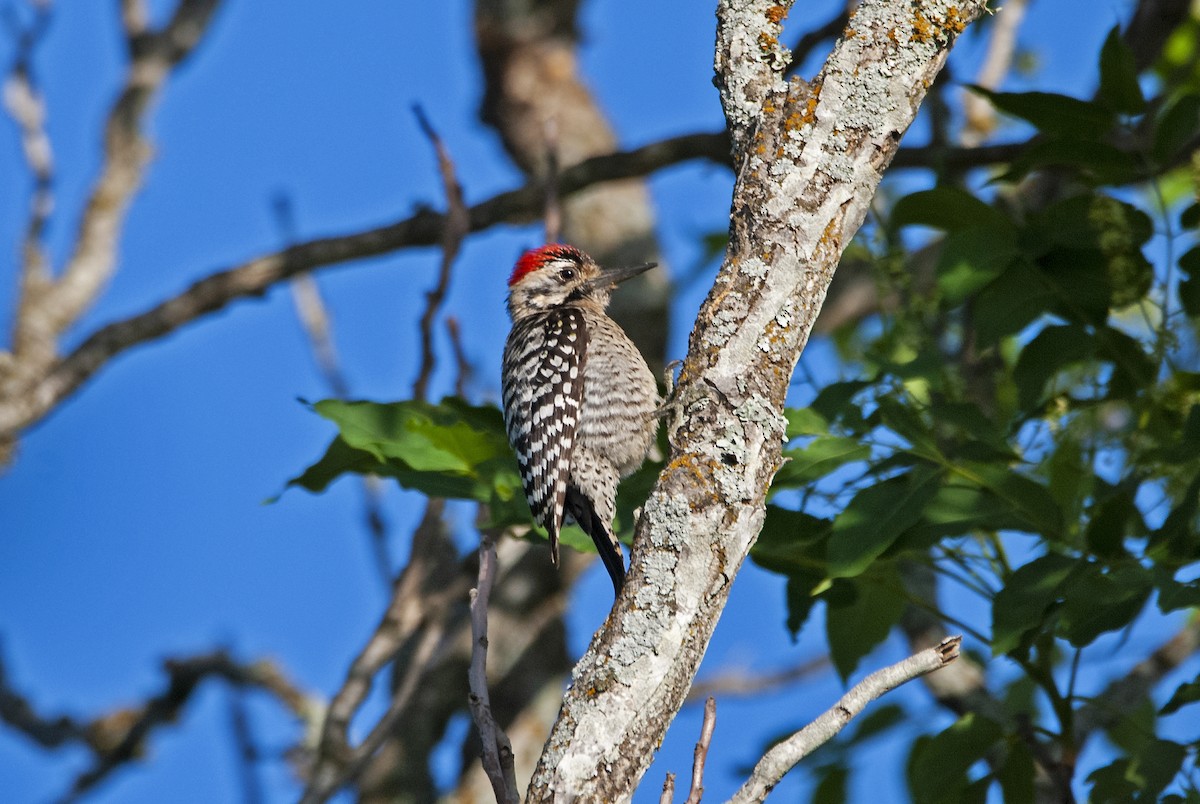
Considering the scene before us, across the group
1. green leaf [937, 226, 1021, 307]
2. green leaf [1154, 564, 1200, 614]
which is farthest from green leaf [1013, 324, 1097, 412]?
green leaf [1154, 564, 1200, 614]

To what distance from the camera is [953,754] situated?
292 cm

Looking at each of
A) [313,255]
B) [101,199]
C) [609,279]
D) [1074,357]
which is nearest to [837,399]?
[1074,357]

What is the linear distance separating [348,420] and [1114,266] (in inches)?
74.1

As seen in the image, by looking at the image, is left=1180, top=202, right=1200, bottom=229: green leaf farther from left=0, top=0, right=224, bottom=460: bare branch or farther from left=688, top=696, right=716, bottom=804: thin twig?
left=0, top=0, right=224, bottom=460: bare branch

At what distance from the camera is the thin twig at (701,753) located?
1932 mm

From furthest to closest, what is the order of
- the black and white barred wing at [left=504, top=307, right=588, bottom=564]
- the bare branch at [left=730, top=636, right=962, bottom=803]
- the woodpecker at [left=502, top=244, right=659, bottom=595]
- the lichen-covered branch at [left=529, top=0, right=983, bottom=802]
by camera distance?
the black and white barred wing at [left=504, top=307, right=588, bottom=564] < the woodpecker at [left=502, top=244, right=659, bottom=595] < the lichen-covered branch at [left=529, top=0, right=983, bottom=802] < the bare branch at [left=730, top=636, right=962, bottom=803]

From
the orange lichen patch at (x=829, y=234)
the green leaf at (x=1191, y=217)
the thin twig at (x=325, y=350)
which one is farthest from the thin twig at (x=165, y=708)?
the green leaf at (x=1191, y=217)

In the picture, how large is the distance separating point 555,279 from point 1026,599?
126 inches

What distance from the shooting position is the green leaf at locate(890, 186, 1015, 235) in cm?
315

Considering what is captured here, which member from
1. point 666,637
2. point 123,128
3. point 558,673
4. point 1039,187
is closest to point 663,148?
point 1039,187

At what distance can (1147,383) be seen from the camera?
10.2ft

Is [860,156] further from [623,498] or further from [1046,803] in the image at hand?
[1046,803]

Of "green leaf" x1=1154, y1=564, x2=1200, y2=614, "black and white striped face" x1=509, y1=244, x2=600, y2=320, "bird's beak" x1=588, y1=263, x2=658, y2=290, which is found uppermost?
"black and white striped face" x1=509, y1=244, x2=600, y2=320

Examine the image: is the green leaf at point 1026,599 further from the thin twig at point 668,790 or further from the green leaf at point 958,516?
the thin twig at point 668,790
